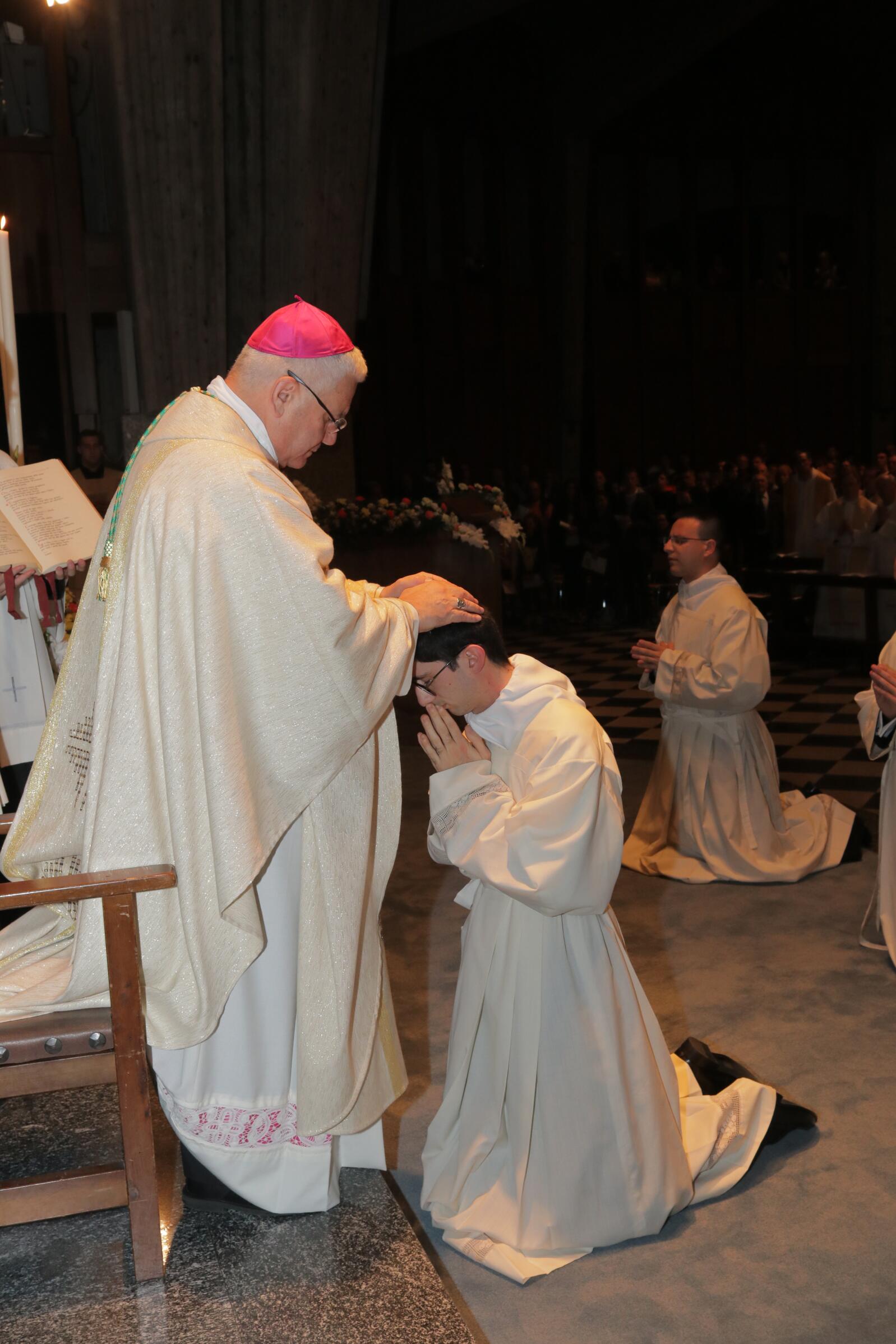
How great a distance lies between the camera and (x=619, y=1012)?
103 inches

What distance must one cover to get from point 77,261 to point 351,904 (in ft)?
22.9

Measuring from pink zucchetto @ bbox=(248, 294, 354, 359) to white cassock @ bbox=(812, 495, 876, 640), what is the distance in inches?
325

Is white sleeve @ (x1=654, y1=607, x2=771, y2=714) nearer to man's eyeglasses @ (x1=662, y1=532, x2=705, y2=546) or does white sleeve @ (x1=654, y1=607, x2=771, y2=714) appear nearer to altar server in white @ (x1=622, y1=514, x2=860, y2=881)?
altar server in white @ (x1=622, y1=514, x2=860, y2=881)

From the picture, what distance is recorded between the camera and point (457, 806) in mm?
2590

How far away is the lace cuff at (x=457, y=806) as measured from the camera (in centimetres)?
257

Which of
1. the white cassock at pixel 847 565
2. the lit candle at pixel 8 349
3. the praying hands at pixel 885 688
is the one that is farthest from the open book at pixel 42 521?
the white cassock at pixel 847 565

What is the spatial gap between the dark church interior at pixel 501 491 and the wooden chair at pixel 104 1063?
0.03 feet

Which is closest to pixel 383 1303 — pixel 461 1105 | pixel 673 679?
pixel 461 1105

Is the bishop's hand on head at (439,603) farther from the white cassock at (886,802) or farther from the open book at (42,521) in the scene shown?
the white cassock at (886,802)

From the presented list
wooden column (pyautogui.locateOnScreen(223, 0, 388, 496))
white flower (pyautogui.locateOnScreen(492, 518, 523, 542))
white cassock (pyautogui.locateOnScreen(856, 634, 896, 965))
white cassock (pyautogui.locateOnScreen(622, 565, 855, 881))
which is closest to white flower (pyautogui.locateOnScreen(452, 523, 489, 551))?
white flower (pyautogui.locateOnScreen(492, 518, 523, 542))

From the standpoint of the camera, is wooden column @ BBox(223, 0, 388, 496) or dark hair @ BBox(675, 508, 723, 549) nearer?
dark hair @ BBox(675, 508, 723, 549)

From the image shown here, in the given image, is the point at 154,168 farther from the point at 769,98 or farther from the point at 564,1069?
the point at 769,98

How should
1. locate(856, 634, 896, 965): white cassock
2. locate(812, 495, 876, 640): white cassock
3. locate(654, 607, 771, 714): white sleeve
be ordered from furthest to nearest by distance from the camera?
locate(812, 495, 876, 640): white cassock, locate(654, 607, 771, 714): white sleeve, locate(856, 634, 896, 965): white cassock

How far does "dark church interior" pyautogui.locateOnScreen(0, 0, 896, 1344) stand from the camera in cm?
240
